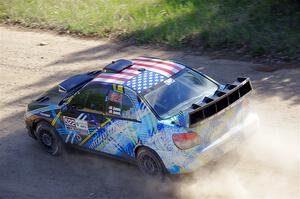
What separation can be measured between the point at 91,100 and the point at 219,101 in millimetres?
2362

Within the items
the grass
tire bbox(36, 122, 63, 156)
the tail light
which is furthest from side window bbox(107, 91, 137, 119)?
the grass

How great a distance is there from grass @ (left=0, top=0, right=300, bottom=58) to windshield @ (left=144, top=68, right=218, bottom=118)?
4890 mm

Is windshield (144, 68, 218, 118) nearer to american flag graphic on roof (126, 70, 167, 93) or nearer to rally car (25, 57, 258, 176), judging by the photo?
rally car (25, 57, 258, 176)

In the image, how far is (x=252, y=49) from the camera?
1427 centimetres

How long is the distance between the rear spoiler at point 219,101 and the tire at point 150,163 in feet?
3.08

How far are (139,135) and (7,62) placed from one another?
8.43 m

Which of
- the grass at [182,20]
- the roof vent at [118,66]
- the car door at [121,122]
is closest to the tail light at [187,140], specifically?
the car door at [121,122]

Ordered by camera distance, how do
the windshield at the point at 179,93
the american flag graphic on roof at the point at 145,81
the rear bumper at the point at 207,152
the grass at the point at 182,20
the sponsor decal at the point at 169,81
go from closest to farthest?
the rear bumper at the point at 207,152
the windshield at the point at 179,93
the american flag graphic on roof at the point at 145,81
the sponsor decal at the point at 169,81
the grass at the point at 182,20

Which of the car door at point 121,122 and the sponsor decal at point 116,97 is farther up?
the sponsor decal at point 116,97

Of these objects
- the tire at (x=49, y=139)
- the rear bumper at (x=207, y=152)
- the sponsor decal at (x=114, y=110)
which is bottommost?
the tire at (x=49, y=139)

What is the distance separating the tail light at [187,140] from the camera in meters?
8.38

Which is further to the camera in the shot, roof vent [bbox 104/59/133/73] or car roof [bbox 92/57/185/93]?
roof vent [bbox 104/59/133/73]

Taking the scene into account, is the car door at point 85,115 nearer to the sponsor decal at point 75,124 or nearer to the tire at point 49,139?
the sponsor decal at point 75,124

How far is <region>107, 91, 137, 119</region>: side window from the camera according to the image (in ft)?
29.7
